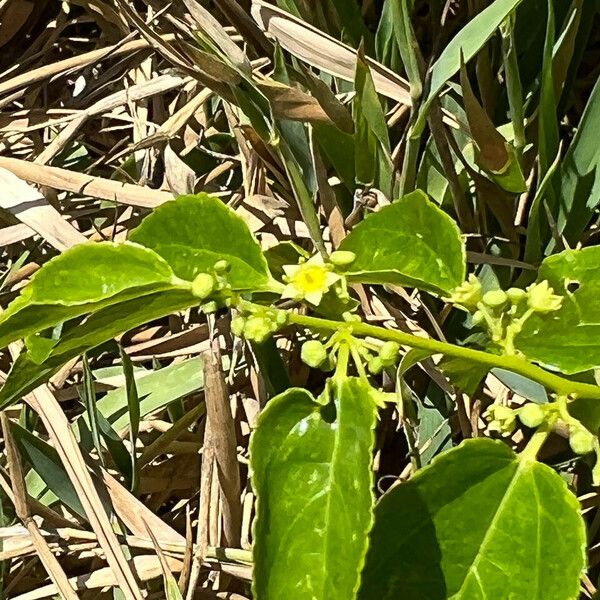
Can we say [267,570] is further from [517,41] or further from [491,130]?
[517,41]

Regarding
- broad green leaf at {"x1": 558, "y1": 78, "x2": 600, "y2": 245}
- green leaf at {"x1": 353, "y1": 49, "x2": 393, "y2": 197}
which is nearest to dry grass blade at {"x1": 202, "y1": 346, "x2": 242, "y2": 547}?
green leaf at {"x1": 353, "y1": 49, "x2": 393, "y2": 197}

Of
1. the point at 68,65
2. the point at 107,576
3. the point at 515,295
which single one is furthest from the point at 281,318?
the point at 68,65

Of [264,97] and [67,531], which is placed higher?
[264,97]

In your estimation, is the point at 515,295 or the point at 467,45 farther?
the point at 467,45

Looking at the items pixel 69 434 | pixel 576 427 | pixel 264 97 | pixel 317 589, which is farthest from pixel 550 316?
pixel 69 434

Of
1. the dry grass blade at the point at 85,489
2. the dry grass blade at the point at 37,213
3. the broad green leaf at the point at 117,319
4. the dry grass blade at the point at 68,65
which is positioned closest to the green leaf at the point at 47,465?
the dry grass blade at the point at 85,489

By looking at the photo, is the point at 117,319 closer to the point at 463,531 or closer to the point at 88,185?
the point at 463,531
